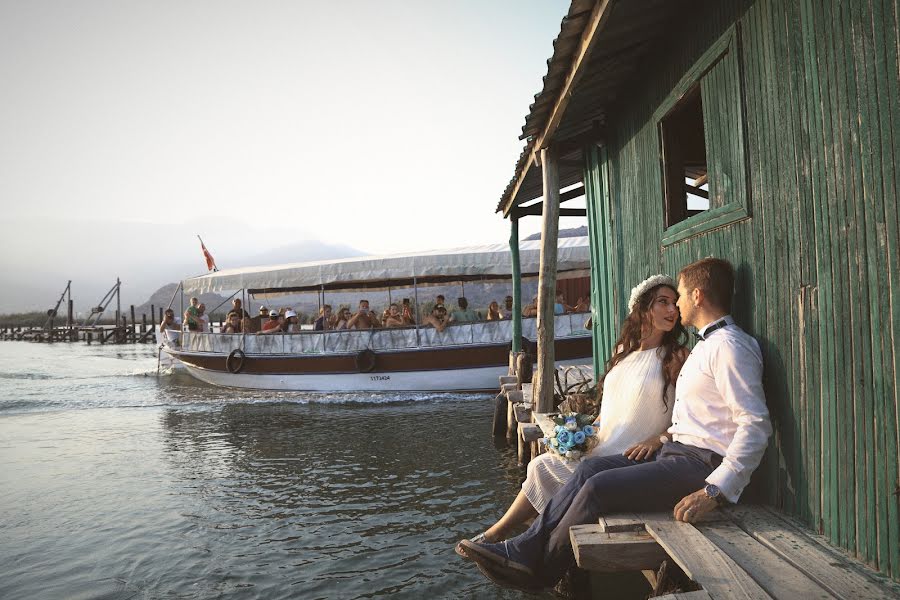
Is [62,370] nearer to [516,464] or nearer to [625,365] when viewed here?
[516,464]

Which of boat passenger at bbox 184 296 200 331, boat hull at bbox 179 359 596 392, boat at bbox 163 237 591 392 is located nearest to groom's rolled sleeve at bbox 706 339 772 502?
boat at bbox 163 237 591 392

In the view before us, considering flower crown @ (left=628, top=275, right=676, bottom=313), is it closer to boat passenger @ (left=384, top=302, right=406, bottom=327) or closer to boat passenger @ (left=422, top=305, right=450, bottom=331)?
boat passenger @ (left=422, top=305, right=450, bottom=331)

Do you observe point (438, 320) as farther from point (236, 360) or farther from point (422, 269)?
point (236, 360)

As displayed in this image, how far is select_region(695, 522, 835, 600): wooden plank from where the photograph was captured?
2.27m

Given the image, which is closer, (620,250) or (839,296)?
(839,296)

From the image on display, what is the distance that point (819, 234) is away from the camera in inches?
110

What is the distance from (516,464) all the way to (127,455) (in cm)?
605

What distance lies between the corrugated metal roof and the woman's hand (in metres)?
2.52

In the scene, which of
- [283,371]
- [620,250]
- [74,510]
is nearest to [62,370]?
[283,371]

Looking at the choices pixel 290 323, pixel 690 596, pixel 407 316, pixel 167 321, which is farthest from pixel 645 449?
pixel 167 321

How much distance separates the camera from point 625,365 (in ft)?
13.2

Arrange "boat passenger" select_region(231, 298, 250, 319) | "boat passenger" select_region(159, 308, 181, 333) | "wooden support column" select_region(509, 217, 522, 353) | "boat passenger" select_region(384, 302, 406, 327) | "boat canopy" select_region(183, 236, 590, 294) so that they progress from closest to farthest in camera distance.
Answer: "wooden support column" select_region(509, 217, 522, 353), "boat canopy" select_region(183, 236, 590, 294), "boat passenger" select_region(384, 302, 406, 327), "boat passenger" select_region(231, 298, 250, 319), "boat passenger" select_region(159, 308, 181, 333)

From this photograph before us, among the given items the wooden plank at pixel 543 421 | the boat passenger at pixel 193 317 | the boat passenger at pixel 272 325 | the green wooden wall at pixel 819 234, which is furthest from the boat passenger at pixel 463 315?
the green wooden wall at pixel 819 234

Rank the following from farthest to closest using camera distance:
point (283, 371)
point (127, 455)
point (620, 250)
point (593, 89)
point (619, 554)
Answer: point (283, 371) → point (127, 455) → point (620, 250) → point (593, 89) → point (619, 554)
